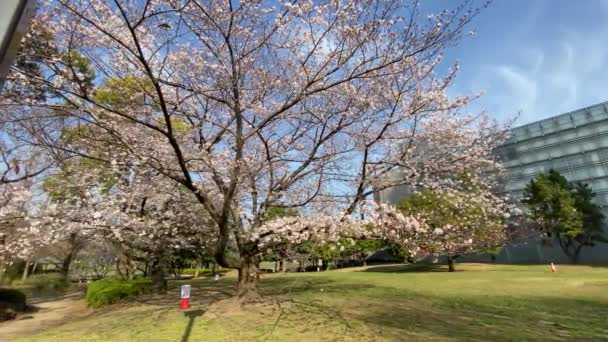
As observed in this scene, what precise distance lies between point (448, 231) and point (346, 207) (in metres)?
2.39

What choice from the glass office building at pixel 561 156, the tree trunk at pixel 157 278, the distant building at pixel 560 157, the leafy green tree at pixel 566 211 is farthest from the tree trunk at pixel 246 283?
the glass office building at pixel 561 156

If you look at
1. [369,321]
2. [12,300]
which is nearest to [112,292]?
[12,300]

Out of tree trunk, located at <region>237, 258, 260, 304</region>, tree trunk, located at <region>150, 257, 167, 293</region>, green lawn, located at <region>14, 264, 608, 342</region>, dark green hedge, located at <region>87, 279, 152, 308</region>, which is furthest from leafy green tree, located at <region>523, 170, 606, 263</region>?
dark green hedge, located at <region>87, 279, 152, 308</region>

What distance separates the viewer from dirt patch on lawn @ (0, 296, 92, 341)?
8938mm

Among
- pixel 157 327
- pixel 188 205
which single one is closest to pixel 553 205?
pixel 188 205

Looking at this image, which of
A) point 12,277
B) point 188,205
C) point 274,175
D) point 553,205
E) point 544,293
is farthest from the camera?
point 553,205

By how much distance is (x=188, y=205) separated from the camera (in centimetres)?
1109

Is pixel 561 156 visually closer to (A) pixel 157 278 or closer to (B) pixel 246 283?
(B) pixel 246 283

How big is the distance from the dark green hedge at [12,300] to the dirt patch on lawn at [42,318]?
471 millimetres

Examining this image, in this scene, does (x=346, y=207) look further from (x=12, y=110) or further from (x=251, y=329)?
(x=12, y=110)

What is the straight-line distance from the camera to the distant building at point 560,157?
3009cm

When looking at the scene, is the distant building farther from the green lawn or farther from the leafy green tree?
the green lawn

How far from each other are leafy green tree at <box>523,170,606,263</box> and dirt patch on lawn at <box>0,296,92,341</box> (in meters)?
28.6

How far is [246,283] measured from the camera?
9.35 meters
